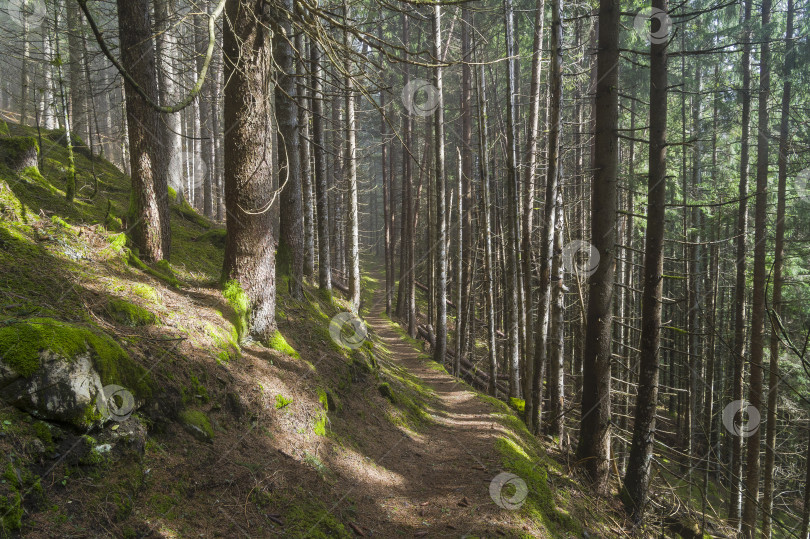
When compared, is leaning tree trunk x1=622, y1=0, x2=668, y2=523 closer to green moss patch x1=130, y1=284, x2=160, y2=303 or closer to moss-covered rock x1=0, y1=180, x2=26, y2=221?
green moss patch x1=130, y1=284, x2=160, y2=303

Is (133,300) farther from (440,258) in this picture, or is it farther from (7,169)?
(440,258)

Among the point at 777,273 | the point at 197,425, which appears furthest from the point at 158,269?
the point at 777,273

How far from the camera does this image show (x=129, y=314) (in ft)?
14.6

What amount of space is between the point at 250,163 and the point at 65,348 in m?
3.35

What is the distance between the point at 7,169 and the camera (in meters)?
6.21

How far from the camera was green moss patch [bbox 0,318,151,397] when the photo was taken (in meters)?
2.76

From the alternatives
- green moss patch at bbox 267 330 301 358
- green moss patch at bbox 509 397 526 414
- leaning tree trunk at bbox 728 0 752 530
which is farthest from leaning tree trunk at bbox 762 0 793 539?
green moss patch at bbox 267 330 301 358

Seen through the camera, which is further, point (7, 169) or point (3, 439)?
point (7, 169)

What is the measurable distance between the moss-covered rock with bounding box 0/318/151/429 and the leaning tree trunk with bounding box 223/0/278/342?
257cm

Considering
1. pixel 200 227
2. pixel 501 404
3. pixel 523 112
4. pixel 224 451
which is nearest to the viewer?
pixel 224 451

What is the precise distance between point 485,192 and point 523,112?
59.6 ft

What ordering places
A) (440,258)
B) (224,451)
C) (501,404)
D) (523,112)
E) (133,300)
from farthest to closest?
(523,112) < (440,258) < (501,404) < (133,300) < (224,451)

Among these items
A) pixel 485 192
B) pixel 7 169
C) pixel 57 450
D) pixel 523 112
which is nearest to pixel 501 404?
pixel 485 192

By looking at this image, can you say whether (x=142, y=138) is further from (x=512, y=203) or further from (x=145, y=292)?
(x=512, y=203)
